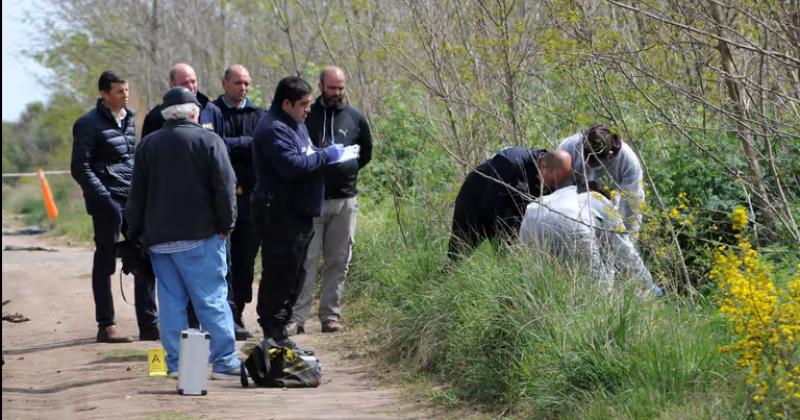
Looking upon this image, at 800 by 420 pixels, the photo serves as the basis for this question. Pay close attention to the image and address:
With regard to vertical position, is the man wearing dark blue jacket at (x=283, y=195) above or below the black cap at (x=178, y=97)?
below

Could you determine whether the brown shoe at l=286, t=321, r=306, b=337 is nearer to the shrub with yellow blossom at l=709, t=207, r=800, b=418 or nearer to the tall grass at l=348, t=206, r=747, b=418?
the tall grass at l=348, t=206, r=747, b=418

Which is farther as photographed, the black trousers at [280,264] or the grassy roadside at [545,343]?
the black trousers at [280,264]

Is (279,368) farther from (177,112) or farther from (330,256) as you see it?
(330,256)

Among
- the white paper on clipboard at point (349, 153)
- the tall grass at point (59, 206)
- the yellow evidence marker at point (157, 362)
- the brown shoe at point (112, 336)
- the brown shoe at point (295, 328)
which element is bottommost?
the tall grass at point (59, 206)

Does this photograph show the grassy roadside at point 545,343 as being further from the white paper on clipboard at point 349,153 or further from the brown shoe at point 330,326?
the white paper on clipboard at point 349,153

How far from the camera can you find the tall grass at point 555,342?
6.26m

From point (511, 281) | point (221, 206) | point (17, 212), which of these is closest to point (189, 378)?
point (221, 206)

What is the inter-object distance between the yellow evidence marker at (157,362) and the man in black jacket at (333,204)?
1.96 metres

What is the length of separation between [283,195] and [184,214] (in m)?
0.95

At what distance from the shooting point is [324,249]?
1084cm

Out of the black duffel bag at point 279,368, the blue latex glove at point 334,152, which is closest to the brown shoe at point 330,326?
the blue latex glove at point 334,152

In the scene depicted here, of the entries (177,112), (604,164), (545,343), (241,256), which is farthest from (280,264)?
(545,343)

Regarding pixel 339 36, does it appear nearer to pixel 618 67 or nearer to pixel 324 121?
pixel 324 121

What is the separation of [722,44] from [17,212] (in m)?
37.7
